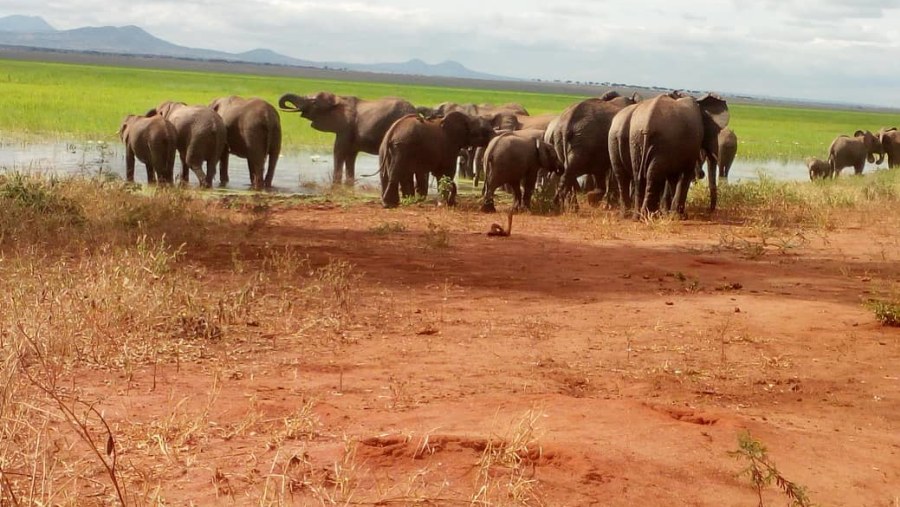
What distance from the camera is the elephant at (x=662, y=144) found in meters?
15.0

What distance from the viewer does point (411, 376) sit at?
21.2 ft

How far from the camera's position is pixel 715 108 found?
16.2m

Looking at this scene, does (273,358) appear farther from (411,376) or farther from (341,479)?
(341,479)

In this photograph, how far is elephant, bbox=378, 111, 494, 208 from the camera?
17.2 metres

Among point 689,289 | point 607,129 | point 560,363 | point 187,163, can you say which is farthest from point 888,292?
point 187,163

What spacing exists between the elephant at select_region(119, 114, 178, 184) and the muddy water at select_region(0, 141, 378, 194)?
2.47 ft

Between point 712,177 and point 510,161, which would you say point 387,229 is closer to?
point 510,161

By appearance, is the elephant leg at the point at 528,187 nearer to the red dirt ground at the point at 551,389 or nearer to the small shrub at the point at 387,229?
the small shrub at the point at 387,229

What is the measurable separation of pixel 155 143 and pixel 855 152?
18.7 meters

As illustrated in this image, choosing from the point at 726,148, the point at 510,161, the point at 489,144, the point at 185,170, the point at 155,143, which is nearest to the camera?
the point at 510,161

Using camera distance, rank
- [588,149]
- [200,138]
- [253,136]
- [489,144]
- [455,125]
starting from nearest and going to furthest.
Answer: [489,144] → [588,149] → [455,125] → [200,138] → [253,136]

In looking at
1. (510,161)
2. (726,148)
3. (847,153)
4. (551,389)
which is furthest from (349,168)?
(551,389)

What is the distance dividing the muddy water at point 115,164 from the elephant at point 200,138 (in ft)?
3.09

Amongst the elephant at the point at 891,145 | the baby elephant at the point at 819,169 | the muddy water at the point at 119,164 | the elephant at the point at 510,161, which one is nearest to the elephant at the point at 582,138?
the elephant at the point at 510,161
